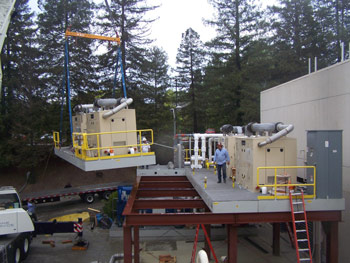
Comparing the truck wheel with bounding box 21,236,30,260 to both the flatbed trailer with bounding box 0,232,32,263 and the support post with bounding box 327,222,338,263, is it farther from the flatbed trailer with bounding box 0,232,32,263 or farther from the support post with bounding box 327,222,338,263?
the support post with bounding box 327,222,338,263

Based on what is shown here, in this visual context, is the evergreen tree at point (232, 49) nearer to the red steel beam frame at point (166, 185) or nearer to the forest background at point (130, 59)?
the forest background at point (130, 59)

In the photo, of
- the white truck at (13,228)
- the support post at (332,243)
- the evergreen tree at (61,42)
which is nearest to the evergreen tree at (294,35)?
the evergreen tree at (61,42)

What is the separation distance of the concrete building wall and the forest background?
12.8 metres

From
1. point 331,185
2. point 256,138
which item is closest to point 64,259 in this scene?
point 256,138

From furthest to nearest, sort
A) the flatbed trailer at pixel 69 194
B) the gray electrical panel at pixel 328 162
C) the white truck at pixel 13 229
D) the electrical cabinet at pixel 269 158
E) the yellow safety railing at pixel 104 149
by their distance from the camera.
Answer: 1. the flatbed trailer at pixel 69 194
2. the white truck at pixel 13 229
3. the yellow safety railing at pixel 104 149
4. the electrical cabinet at pixel 269 158
5. the gray electrical panel at pixel 328 162

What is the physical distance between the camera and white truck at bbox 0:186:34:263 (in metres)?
12.1

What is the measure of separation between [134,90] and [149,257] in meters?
20.8

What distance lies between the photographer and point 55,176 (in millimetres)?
33094

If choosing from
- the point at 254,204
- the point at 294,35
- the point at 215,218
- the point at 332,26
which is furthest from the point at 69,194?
the point at 332,26

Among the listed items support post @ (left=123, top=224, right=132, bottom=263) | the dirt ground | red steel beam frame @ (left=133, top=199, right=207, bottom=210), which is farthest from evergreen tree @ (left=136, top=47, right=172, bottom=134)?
support post @ (left=123, top=224, right=132, bottom=263)

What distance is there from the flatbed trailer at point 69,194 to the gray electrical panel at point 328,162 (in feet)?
62.8

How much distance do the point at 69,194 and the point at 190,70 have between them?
71.1ft

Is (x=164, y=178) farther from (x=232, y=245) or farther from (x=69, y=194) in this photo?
(x=69, y=194)

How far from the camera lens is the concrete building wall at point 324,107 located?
11656mm
